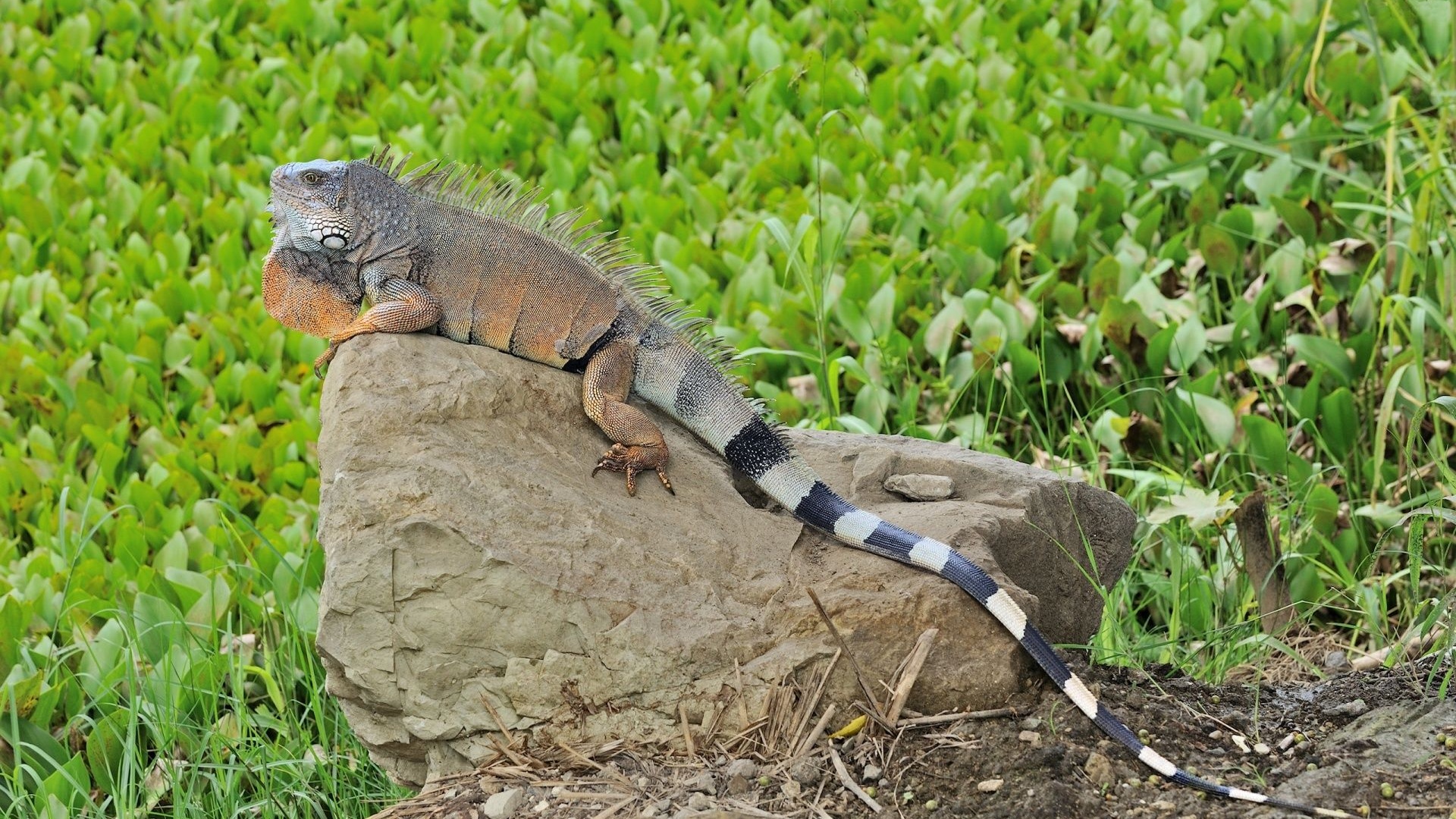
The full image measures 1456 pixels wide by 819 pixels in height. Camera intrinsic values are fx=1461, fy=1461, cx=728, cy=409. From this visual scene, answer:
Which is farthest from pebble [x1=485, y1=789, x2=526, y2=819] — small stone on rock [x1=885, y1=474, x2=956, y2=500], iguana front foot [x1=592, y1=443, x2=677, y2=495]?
small stone on rock [x1=885, y1=474, x2=956, y2=500]

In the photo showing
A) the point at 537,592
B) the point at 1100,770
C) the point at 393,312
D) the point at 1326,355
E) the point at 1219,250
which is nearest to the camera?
the point at 1100,770

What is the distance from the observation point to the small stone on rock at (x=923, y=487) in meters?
4.51

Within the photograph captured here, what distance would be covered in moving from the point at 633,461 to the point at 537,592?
2.00ft

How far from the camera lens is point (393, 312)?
419cm

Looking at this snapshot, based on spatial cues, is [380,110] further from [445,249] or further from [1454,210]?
[1454,210]

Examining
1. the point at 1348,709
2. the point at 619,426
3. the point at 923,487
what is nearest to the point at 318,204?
the point at 619,426

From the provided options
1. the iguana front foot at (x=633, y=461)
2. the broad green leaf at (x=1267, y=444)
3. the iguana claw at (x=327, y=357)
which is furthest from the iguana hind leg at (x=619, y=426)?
the broad green leaf at (x=1267, y=444)

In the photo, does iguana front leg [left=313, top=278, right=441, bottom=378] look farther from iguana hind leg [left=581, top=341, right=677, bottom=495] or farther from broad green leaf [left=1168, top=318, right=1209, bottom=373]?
broad green leaf [left=1168, top=318, right=1209, bottom=373]

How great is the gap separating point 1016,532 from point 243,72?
22.7ft

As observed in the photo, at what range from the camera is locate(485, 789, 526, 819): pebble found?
11.8 feet

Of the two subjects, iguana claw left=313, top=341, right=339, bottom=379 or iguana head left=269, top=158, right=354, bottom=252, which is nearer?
iguana claw left=313, top=341, right=339, bottom=379

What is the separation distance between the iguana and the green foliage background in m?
0.86

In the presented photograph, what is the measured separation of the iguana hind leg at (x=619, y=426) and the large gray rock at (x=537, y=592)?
64mm

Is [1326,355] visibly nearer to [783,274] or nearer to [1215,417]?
[1215,417]
